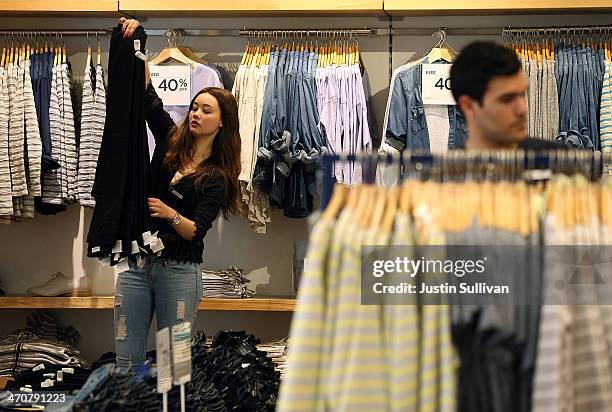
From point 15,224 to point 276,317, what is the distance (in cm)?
155

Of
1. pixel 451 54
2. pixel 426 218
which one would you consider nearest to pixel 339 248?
pixel 426 218

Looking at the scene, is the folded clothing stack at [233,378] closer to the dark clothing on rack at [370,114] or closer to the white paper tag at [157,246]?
the white paper tag at [157,246]

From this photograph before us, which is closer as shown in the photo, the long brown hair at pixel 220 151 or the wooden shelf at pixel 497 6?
the long brown hair at pixel 220 151

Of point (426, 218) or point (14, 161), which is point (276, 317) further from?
point (426, 218)

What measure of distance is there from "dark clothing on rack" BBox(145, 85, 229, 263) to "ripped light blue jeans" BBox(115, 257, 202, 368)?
0.06m

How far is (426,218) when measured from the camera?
182cm

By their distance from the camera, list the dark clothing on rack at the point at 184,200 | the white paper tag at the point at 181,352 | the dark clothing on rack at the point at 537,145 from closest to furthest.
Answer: the dark clothing on rack at the point at 537,145 < the white paper tag at the point at 181,352 < the dark clothing on rack at the point at 184,200

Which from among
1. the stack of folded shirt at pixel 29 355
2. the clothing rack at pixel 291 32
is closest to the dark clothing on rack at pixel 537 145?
the clothing rack at pixel 291 32

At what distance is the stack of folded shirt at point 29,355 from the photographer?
15.1 feet

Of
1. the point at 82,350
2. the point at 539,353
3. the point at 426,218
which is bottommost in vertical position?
the point at 82,350

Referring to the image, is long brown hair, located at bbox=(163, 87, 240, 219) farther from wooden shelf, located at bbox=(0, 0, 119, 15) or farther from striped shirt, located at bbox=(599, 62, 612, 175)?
striped shirt, located at bbox=(599, 62, 612, 175)

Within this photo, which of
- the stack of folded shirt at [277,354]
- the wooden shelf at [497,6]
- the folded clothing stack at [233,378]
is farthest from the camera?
the wooden shelf at [497,6]

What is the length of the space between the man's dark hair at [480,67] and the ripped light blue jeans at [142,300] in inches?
66.4

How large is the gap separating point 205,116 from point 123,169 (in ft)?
1.34
